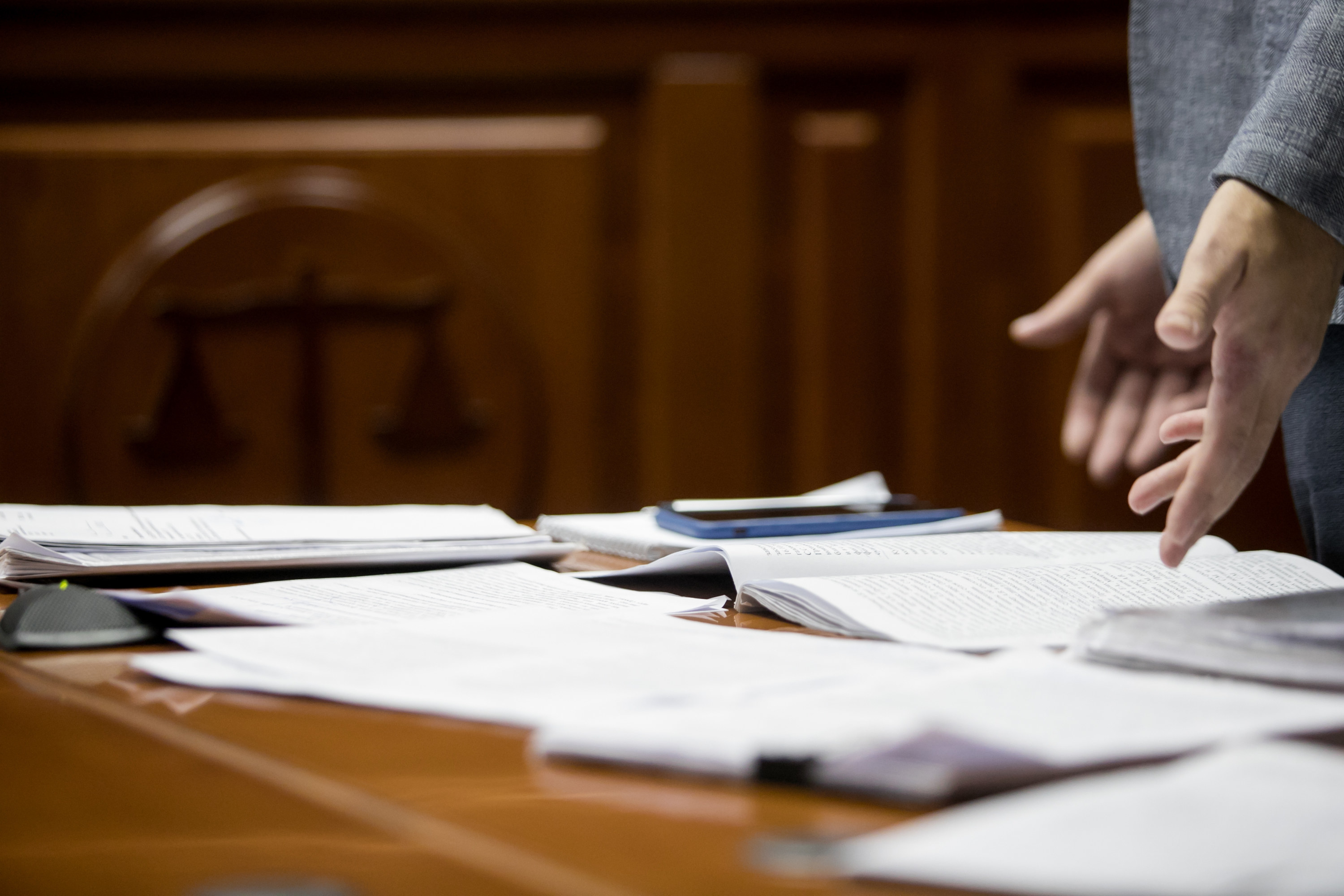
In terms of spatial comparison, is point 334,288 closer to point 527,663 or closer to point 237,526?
point 237,526

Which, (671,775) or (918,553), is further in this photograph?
(918,553)

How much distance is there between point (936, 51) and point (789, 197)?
0.77ft

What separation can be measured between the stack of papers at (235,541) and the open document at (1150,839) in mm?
398

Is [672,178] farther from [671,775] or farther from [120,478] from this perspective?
[671,775]

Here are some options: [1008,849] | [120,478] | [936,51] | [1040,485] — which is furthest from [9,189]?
[1008,849]

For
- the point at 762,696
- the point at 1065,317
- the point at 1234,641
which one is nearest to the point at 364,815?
the point at 762,696

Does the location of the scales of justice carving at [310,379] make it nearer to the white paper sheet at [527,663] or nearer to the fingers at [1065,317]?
the fingers at [1065,317]

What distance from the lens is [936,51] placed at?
55.9 inches

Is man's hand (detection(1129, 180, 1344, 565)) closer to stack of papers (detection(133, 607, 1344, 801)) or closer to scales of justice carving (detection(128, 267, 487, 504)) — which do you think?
stack of papers (detection(133, 607, 1344, 801))

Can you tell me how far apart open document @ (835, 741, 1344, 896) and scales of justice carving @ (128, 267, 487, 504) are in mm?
1198

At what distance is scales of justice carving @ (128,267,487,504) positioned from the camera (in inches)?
53.2

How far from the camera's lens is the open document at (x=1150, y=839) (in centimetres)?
17

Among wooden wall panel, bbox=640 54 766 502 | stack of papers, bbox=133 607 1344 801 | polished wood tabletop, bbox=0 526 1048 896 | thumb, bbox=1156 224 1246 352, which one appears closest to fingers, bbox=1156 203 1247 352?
thumb, bbox=1156 224 1246 352

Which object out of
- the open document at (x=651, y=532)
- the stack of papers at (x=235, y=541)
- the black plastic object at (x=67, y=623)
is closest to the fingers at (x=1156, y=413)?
the open document at (x=651, y=532)
